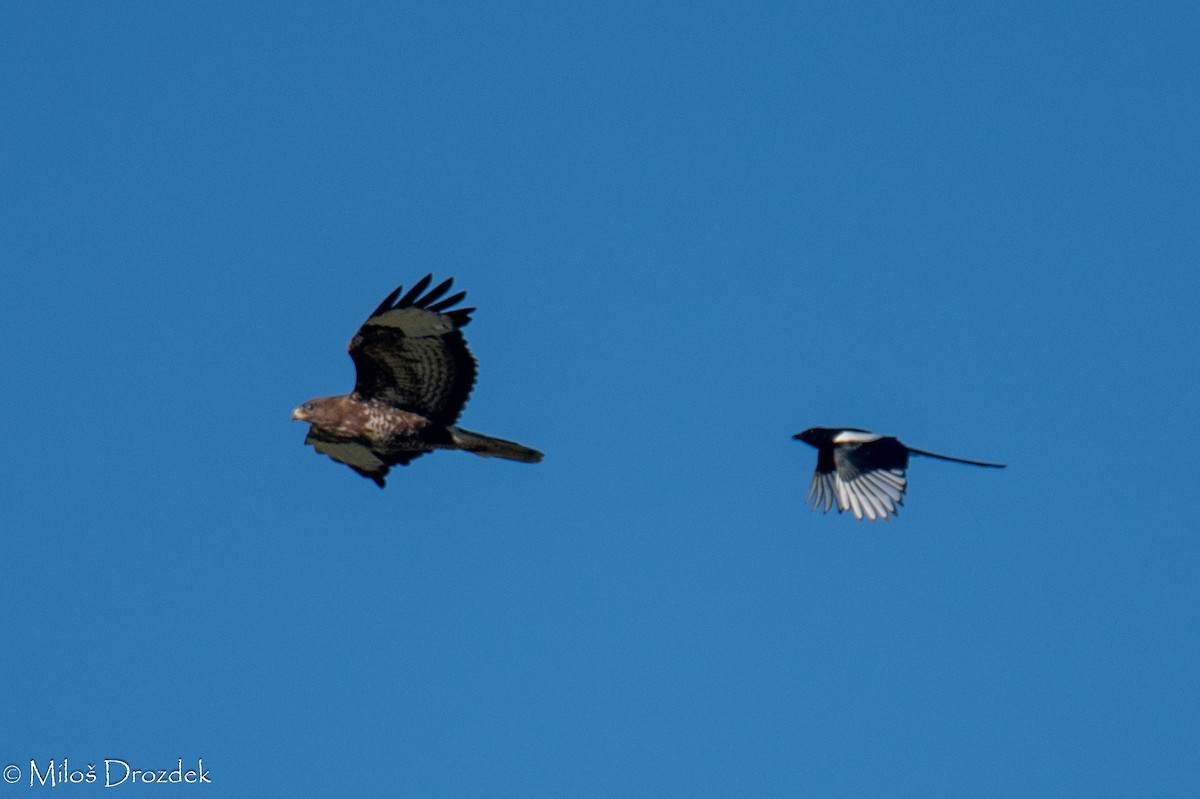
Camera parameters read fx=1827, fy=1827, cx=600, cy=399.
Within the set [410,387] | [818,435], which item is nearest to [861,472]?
[818,435]

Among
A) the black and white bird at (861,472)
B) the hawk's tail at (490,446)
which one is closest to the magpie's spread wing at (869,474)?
the black and white bird at (861,472)

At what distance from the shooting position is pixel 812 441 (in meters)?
16.6

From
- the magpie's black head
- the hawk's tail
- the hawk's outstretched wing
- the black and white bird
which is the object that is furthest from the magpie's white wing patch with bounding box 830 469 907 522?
the hawk's outstretched wing

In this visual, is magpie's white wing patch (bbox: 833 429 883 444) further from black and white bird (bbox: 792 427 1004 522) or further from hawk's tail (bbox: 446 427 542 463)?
hawk's tail (bbox: 446 427 542 463)

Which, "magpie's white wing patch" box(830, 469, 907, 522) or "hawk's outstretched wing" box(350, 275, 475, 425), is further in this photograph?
"magpie's white wing patch" box(830, 469, 907, 522)

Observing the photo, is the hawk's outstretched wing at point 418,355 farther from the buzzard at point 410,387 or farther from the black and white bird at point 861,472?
the black and white bird at point 861,472

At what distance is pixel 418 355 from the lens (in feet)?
48.1

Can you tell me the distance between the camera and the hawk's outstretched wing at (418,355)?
46.8 ft

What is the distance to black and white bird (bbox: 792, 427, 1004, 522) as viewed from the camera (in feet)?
52.0

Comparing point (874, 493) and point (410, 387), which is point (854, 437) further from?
point (410, 387)

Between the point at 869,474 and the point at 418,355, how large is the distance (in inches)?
165

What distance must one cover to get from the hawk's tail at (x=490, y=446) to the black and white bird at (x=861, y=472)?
9.48ft

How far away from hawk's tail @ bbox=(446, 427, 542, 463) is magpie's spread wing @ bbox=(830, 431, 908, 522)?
3.04 metres

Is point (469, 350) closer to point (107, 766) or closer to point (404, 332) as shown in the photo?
point (404, 332)
